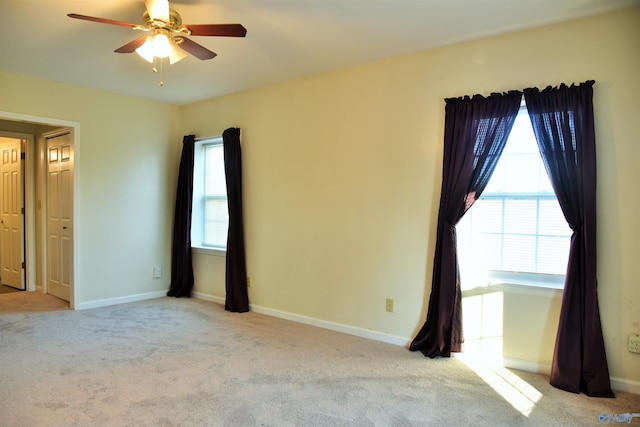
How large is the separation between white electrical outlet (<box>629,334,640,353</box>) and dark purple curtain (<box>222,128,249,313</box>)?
346cm

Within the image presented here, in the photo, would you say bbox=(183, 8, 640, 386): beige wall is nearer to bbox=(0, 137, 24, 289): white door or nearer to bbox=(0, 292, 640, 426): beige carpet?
bbox=(0, 292, 640, 426): beige carpet

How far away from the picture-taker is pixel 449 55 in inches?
128

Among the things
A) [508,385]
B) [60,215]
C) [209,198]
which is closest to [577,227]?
[508,385]

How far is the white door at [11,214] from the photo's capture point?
218 inches

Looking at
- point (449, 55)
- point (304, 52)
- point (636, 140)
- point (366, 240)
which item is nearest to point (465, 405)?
point (366, 240)

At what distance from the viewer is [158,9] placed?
2359 mm

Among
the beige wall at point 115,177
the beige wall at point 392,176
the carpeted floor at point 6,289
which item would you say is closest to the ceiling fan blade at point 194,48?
the beige wall at point 392,176

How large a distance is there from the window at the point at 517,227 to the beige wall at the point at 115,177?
3899 millimetres

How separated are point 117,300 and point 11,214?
7.91 ft

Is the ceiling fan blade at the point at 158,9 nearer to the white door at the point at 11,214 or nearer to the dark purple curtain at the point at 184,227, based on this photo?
the dark purple curtain at the point at 184,227

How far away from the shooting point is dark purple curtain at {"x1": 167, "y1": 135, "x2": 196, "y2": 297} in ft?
16.8

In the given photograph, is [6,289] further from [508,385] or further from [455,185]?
[508,385]

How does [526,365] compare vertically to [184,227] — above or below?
below

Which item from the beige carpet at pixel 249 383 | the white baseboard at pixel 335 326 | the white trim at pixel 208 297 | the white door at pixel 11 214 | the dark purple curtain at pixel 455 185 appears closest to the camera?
the beige carpet at pixel 249 383
